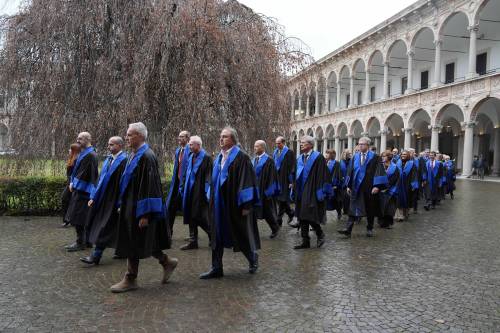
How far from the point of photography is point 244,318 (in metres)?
3.66

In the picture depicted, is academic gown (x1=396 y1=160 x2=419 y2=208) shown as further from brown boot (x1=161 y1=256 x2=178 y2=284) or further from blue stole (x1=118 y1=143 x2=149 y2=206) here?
blue stole (x1=118 y1=143 x2=149 y2=206)

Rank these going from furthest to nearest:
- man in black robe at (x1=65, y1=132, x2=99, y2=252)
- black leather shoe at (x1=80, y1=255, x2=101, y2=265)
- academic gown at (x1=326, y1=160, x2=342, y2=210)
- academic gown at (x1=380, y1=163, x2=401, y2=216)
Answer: academic gown at (x1=326, y1=160, x2=342, y2=210) < academic gown at (x1=380, y1=163, x2=401, y2=216) < man in black robe at (x1=65, y1=132, x2=99, y2=252) < black leather shoe at (x1=80, y1=255, x2=101, y2=265)

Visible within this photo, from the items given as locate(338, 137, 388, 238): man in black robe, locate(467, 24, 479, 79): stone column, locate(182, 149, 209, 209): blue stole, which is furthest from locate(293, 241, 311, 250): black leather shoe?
locate(467, 24, 479, 79): stone column

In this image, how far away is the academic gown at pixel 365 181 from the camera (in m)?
7.60

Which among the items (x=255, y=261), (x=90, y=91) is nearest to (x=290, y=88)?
(x=90, y=91)

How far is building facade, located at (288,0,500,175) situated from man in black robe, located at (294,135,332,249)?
11227mm

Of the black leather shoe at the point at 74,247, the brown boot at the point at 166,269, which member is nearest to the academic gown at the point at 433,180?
the brown boot at the point at 166,269

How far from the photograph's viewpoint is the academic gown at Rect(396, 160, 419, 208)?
33.3 ft

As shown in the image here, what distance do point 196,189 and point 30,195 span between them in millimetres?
5402

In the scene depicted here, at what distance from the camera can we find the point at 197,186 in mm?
6195

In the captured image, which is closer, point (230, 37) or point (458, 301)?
point (458, 301)

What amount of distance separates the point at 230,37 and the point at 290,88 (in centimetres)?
297

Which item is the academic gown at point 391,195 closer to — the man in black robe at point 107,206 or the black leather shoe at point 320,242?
the black leather shoe at point 320,242

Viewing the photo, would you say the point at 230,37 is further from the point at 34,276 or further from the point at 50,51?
the point at 34,276
